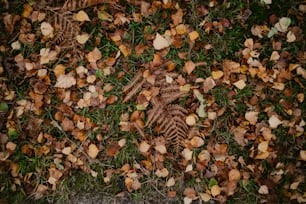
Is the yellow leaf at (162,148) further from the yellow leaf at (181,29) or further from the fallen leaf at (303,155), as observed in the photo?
the fallen leaf at (303,155)

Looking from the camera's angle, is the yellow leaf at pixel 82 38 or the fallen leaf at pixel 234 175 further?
the yellow leaf at pixel 82 38

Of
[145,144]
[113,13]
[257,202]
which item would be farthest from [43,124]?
[257,202]

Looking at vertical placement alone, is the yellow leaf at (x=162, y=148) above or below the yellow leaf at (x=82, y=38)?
below

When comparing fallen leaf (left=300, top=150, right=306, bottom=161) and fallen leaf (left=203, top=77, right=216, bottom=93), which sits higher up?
fallen leaf (left=203, top=77, right=216, bottom=93)

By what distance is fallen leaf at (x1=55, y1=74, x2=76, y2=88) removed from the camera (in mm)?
2795

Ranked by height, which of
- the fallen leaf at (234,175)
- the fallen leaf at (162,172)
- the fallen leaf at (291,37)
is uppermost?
the fallen leaf at (291,37)

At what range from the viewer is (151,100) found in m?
2.78

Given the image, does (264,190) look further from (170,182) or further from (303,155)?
(170,182)

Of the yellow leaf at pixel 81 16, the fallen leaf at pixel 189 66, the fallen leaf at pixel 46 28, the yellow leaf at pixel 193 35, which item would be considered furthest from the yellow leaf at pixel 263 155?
the fallen leaf at pixel 46 28

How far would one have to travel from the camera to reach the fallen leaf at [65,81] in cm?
279

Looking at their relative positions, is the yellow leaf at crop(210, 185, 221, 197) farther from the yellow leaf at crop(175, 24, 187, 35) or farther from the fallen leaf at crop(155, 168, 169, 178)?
the yellow leaf at crop(175, 24, 187, 35)

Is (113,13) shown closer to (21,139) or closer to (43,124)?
(43,124)

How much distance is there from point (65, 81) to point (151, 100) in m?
0.66

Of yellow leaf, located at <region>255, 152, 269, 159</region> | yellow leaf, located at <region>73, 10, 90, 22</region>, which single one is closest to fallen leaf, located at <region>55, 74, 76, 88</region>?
yellow leaf, located at <region>73, 10, 90, 22</region>
